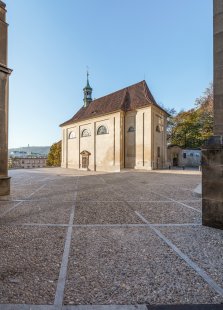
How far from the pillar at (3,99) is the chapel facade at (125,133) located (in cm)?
2154

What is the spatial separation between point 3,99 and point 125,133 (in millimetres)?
23459

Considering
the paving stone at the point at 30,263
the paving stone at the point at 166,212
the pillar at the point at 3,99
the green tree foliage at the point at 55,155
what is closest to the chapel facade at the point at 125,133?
the paving stone at the point at 166,212

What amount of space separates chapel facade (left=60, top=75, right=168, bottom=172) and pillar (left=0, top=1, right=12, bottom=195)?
2154cm

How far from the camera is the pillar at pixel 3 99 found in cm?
802

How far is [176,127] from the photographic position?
48656 mm

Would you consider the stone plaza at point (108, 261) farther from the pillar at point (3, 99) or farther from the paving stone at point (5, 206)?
the pillar at point (3, 99)

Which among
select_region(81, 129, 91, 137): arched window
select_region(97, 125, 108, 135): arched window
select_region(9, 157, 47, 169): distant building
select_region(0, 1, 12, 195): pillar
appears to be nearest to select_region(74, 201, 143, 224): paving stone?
select_region(0, 1, 12, 195): pillar

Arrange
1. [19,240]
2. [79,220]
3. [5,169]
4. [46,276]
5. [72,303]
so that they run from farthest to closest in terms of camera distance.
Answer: [5,169]
[79,220]
[19,240]
[46,276]
[72,303]

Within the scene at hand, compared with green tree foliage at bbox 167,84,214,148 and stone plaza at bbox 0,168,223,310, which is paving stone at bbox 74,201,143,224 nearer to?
stone plaza at bbox 0,168,223,310

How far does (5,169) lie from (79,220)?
4.77 meters

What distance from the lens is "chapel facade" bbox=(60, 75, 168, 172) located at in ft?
92.9

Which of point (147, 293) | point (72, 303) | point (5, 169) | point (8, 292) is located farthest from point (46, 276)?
point (5, 169)

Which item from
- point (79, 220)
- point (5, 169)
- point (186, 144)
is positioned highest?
point (186, 144)

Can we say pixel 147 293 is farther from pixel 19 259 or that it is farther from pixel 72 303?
pixel 19 259
